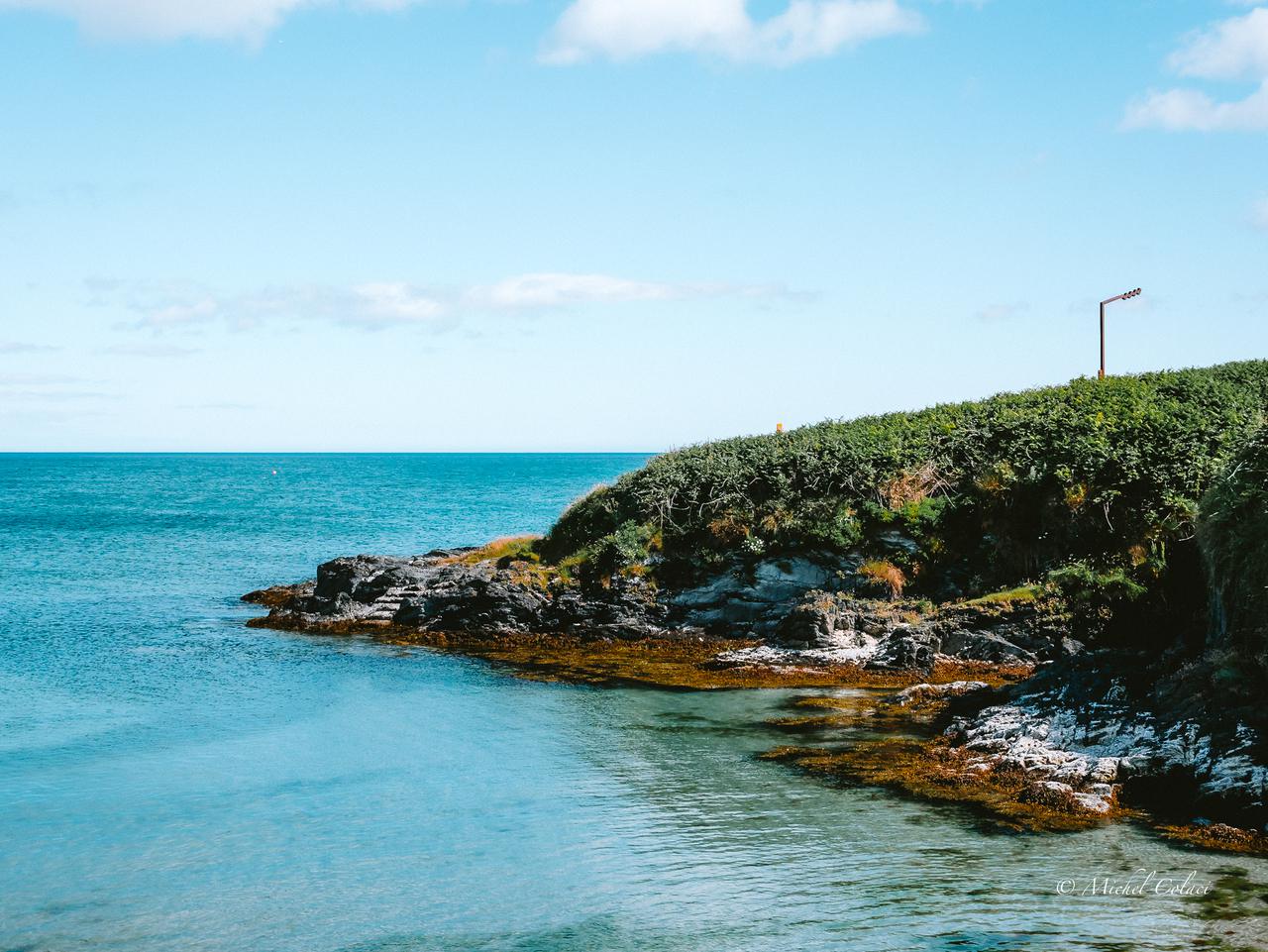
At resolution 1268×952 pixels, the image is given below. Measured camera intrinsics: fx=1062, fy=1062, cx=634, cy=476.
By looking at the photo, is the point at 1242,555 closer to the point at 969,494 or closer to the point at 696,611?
the point at 969,494

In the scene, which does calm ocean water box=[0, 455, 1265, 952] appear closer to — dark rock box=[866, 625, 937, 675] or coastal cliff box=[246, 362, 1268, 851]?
coastal cliff box=[246, 362, 1268, 851]

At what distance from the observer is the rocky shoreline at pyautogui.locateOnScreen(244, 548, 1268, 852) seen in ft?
48.2

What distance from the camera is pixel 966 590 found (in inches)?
1070

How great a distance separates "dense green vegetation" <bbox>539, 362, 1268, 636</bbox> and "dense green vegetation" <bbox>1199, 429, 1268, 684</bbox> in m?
4.23

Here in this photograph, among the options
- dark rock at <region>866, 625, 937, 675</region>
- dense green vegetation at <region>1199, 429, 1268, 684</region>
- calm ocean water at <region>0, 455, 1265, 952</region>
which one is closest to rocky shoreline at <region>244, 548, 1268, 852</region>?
dark rock at <region>866, 625, 937, 675</region>

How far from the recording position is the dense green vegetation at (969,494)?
25141 mm

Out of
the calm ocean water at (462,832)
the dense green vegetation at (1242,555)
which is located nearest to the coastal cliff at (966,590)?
the dense green vegetation at (1242,555)

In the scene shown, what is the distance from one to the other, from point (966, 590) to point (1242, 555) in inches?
431

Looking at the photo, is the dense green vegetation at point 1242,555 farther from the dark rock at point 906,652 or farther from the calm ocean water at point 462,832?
the dark rock at point 906,652

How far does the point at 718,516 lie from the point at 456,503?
77.6 meters

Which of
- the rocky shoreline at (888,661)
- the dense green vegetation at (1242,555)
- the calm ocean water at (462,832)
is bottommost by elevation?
the calm ocean water at (462,832)

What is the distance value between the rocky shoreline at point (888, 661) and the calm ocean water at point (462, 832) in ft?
3.86

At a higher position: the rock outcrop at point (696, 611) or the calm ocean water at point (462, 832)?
the rock outcrop at point (696, 611)

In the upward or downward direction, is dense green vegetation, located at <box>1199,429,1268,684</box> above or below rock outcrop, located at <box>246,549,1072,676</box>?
above
